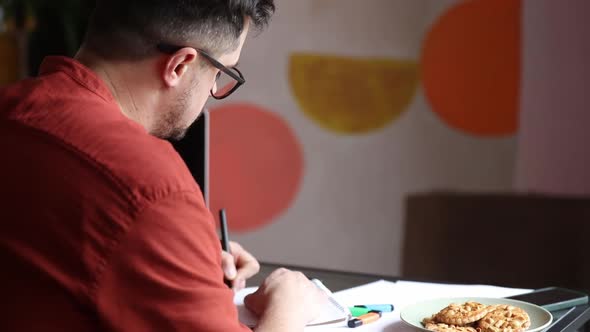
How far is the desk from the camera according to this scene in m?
1.15

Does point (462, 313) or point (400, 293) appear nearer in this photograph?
point (462, 313)

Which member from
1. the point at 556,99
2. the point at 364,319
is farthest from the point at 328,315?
the point at 556,99

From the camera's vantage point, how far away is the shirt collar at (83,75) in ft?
2.91

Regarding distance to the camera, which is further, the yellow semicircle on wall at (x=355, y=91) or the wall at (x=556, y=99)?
the yellow semicircle on wall at (x=355, y=91)

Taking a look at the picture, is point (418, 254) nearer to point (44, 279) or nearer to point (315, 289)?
point (315, 289)

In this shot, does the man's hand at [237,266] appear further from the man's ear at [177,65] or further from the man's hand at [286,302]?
the man's ear at [177,65]

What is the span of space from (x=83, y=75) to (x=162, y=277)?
0.29m

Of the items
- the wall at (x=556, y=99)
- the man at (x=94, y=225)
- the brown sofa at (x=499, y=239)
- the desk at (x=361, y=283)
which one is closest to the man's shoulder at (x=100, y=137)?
the man at (x=94, y=225)

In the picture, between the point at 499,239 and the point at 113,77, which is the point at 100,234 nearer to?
the point at 113,77

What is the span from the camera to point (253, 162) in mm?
3346

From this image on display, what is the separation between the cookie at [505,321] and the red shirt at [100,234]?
1.37 feet

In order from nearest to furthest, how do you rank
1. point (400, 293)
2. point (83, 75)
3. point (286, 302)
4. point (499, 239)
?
1. point (83, 75)
2. point (286, 302)
3. point (400, 293)
4. point (499, 239)

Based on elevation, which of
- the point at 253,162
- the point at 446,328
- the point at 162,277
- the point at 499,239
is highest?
the point at 162,277

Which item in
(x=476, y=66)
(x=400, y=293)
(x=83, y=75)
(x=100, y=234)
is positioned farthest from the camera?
(x=476, y=66)
